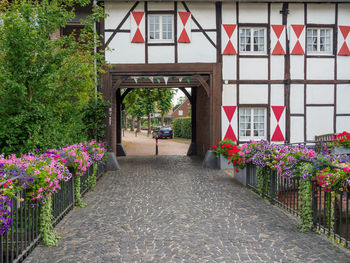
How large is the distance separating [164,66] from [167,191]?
548 cm

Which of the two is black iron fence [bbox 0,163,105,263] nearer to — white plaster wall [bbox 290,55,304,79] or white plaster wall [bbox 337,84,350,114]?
white plaster wall [bbox 290,55,304,79]

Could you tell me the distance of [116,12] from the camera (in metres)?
11.5

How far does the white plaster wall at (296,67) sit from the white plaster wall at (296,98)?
395mm

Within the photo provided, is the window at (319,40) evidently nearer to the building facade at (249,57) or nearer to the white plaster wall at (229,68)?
the building facade at (249,57)

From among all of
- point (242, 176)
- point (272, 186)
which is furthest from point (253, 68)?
point (272, 186)

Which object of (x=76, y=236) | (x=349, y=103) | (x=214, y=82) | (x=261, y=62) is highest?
(x=261, y=62)

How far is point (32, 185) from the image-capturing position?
12.9ft

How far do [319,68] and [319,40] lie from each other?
1.13m

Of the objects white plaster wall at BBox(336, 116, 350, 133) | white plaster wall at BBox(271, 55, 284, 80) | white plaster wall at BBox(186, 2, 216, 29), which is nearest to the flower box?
white plaster wall at BBox(336, 116, 350, 133)

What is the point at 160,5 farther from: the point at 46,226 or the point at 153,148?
the point at 153,148

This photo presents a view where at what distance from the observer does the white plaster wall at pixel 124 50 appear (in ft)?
37.7

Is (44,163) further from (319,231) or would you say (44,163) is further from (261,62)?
(261,62)

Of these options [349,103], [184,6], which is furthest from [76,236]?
[349,103]

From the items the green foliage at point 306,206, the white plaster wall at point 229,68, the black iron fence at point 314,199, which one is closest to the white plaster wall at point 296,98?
the white plaster wall at point 229,68
